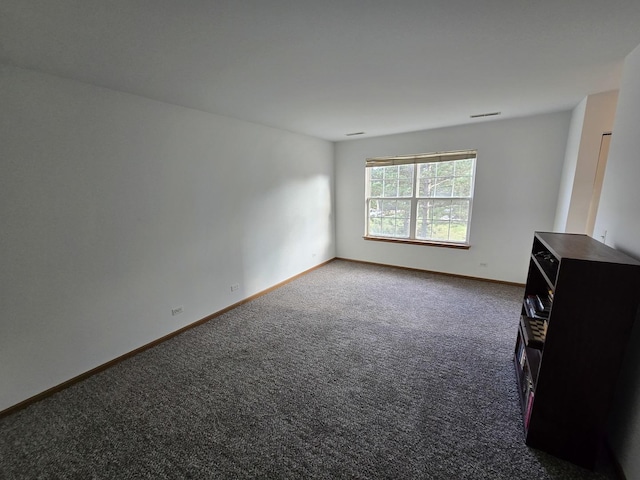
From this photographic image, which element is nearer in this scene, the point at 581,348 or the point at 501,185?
the point at 581,348

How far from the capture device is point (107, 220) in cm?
218

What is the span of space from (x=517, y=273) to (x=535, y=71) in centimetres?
284

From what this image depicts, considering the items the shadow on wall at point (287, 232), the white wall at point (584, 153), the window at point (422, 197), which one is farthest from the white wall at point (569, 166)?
the shadow on wall at point (287, 232)

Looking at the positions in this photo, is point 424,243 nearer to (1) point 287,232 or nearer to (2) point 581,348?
(1) point 287,232

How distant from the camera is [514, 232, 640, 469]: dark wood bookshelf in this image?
1248 mm

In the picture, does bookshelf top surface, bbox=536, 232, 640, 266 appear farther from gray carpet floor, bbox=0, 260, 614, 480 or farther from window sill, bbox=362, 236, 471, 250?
window sill, bbox=362, 236, 471, 250

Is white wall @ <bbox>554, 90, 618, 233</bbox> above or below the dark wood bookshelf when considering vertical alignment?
above

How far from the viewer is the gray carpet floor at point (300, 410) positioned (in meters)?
1.45

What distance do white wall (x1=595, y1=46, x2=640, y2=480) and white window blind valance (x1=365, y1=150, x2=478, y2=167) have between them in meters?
2.08

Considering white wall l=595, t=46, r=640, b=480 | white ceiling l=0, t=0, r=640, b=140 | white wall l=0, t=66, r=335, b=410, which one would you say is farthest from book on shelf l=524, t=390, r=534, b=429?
white wall l=0, t=66, r=335, b=410

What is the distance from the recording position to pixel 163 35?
1.42 metres

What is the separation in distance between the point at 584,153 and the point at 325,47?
287 centimetres

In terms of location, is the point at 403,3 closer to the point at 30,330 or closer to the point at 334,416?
the point at 334,416

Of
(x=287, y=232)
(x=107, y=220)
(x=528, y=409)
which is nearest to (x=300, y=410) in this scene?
(x=528, y=409)
